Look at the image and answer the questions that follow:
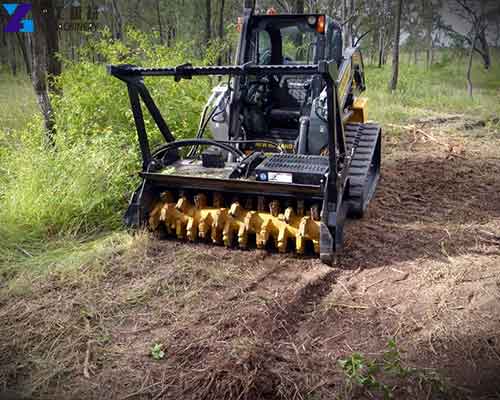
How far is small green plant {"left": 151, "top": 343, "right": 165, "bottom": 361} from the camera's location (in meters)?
3.06

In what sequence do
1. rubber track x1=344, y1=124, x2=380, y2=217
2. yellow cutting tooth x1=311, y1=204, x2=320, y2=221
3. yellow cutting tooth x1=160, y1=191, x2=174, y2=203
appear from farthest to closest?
1. rubber track x1=344, y1=124, x2=380, y2=217
2. yellow cutting tooth x1=160, y1=191, x2=174, y2=203
3. yellow cutting tooth x1=311, y1=204, x2=320, y2=221

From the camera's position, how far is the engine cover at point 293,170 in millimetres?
4285

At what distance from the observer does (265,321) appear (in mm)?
3439

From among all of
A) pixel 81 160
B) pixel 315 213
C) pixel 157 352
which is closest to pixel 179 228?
pixel 315 213

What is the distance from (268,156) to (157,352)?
7.79 ft

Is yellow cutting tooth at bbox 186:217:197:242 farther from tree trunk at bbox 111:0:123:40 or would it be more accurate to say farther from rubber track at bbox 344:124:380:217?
tree trunk at bbox 111:0:123:40

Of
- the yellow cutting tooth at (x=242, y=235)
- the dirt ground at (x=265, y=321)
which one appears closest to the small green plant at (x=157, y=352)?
the dirt ground at (x=265, y=321)

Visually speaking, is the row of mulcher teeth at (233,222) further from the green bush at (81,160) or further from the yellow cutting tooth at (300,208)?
the green bush at (81,160)

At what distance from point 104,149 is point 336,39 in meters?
2.97

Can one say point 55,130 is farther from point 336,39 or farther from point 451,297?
point 451,297

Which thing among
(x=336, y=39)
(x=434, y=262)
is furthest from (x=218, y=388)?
(x=336, y=39)

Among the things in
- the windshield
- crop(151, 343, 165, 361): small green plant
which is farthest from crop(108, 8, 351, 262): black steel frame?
the windshield

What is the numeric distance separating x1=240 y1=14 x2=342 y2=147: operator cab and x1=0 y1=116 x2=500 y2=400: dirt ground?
154 cm

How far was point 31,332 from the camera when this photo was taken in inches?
133
